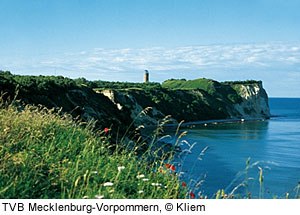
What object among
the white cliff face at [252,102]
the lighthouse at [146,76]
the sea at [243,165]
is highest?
the lighthouse at [146,76]

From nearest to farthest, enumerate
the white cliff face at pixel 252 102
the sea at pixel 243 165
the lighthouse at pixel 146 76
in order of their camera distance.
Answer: the sea at pixel 243 165
the white cliff face at pixel 252 102
the lighthouse at pixel 146 76

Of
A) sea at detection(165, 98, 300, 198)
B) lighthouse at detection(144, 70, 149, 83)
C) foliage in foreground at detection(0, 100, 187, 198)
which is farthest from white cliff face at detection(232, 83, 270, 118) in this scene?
foliage in foreground at detection(0, 100, 187, 198)

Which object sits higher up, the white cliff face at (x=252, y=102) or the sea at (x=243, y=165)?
the white cliff face at (x=252, y=102)

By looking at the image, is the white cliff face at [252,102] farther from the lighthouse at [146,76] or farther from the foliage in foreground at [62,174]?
the foliage in foreground at [62,174]

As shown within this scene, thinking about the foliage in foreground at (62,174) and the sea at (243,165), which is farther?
the sea at (243,165)

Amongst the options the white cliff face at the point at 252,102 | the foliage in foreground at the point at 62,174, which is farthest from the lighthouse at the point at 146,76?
the foliage in foreground at the point at 62,174

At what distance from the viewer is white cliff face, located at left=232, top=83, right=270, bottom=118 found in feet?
478

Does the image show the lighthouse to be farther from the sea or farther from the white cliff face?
the sea

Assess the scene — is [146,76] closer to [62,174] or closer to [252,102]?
[252,102]

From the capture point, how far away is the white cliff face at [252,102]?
478ft
